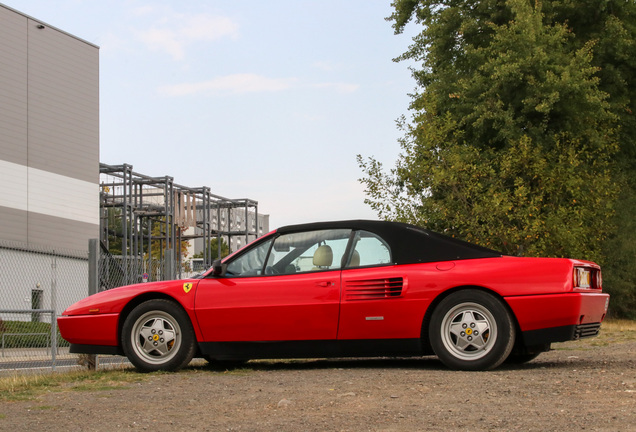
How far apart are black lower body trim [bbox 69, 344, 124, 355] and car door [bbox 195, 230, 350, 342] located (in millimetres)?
958

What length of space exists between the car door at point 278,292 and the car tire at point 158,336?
209 millimetres

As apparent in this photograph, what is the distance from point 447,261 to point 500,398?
2.21m

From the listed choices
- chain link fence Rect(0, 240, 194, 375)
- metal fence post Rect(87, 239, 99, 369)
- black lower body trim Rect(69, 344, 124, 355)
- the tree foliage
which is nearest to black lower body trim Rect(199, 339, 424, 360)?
black lower body trim Rect(69, 344, 124, 355)

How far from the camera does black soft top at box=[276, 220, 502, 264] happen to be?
7.91 m

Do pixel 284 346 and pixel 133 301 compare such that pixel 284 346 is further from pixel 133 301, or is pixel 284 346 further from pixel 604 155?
pixel 604 155

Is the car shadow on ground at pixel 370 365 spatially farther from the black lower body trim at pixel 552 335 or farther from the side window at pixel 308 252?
the side window at pixel 308 252

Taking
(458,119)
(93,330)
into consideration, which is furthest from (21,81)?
(93,330)

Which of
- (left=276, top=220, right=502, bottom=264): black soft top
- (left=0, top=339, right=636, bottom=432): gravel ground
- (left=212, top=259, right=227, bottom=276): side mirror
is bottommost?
(left=0, top=339, right=636, bottom=432): gravel ground

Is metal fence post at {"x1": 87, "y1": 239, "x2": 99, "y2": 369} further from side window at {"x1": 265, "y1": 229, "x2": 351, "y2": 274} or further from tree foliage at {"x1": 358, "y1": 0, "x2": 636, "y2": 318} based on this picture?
tree foliage at {"x1": 358, "y1": 0, "x2": 636, "y2": 318}

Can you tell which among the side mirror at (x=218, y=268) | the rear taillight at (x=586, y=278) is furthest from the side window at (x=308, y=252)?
the rear taillight at (x=586, y=278)

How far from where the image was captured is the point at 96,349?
862cm

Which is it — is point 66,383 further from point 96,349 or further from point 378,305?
point 378,305

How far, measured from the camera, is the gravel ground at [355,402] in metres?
5.04

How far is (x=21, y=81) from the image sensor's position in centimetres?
3528
